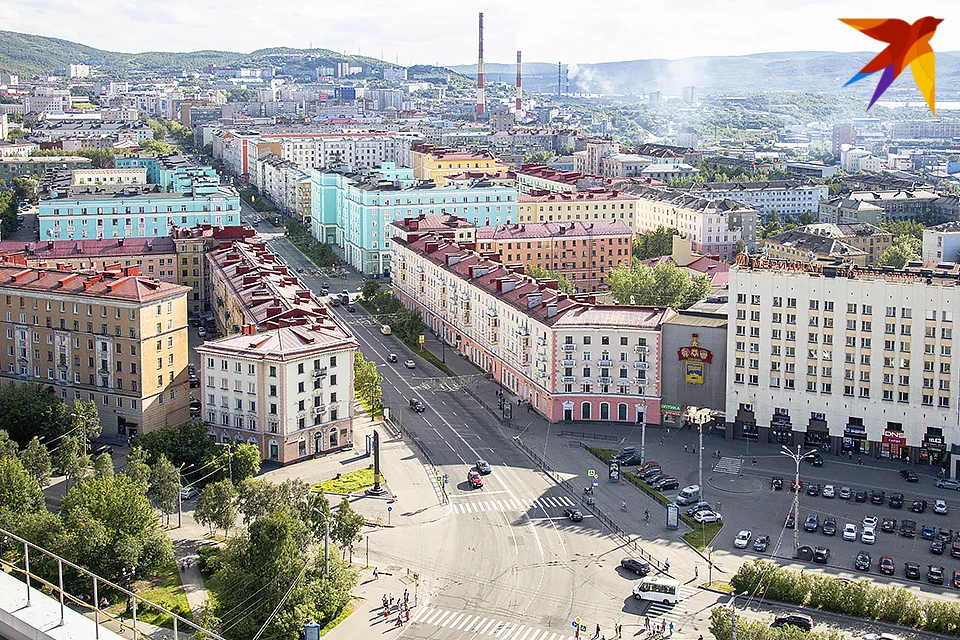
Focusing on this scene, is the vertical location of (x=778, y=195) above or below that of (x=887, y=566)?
above

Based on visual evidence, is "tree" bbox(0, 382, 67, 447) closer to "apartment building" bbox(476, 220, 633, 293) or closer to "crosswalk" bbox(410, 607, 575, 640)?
"crosswalk" bbox(410, 607, 575, 640)

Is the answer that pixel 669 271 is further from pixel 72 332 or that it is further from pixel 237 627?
pixel 237 627

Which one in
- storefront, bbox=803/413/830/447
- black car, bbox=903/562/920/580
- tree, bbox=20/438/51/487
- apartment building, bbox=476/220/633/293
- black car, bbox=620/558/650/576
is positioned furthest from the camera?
apartment building, bbox=476/220/633/293

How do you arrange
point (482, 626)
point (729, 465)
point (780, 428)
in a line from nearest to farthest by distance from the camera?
point (482, 626) → point (729, 465) → point (780, 428)

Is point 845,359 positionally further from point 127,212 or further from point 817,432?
point 127,212

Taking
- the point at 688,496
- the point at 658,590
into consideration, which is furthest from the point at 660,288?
the point at 658,590

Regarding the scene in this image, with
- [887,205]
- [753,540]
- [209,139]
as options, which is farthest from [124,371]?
[209,139]

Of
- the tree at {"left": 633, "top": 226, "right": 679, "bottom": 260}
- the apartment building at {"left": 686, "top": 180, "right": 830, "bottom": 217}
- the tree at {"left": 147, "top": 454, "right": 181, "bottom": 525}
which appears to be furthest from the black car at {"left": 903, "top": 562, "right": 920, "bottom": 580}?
the apartment building at {"left": 686, "top": 180, "right": 830, "bottom": 217}
